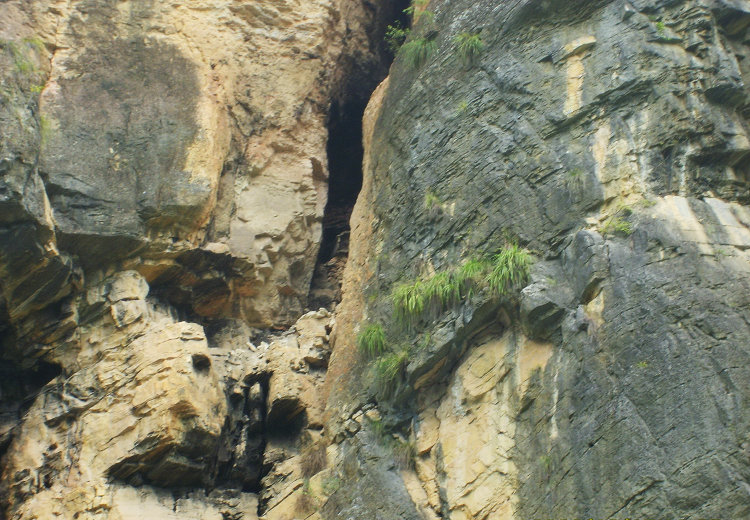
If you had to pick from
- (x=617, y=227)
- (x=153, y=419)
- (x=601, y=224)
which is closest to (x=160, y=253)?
(x=153, y=419)

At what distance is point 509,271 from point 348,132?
7455mm

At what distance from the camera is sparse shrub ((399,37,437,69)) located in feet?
42.1

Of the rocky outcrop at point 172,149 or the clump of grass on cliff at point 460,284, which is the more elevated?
the rocky outcrop at point 172,149

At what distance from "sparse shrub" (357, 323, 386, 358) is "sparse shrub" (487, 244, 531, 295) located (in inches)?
70.7

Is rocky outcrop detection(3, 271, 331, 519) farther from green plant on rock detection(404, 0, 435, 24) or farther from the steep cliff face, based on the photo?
green plant on rock detection(404, 0, 435, 24)

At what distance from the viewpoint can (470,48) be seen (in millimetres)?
11969

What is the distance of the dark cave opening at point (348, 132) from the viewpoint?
15.4m

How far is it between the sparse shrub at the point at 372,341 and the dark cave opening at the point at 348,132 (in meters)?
3.97

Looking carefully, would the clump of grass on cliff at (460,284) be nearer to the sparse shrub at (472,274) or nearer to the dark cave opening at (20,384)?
the sparse shrub at (472,274)

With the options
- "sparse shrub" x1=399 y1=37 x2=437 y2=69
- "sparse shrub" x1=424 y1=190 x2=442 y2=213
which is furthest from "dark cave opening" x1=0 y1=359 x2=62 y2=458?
"sparse shrub" x1=399 y1=37 x2=437 y2=69

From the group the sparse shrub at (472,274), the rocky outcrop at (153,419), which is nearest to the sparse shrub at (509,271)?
the sparse shrub at (472,274)

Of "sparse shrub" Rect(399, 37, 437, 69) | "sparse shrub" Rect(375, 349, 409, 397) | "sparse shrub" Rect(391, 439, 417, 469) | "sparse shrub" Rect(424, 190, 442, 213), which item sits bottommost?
"sparse shrub" Rect(391, 439, 417, 469)

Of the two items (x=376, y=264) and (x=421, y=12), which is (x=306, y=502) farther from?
(x=421, y=12)

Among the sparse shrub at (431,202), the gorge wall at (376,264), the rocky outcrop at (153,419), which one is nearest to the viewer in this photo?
the gorge wall at (376,264)
